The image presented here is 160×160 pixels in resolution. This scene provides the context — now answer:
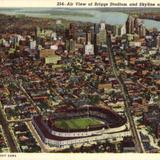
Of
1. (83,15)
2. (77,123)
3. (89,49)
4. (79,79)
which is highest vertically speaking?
(83,15)

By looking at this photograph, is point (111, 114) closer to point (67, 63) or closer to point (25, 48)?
point (67, 63)

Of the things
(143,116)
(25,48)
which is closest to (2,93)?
(25,48)

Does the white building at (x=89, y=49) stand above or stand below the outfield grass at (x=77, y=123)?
above

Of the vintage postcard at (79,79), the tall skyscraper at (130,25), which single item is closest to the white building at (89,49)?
the vintage postcard at (79,79)

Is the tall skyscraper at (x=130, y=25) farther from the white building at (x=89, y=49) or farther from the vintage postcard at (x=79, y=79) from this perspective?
the white building at (x=89, y=49)

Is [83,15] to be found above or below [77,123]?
above

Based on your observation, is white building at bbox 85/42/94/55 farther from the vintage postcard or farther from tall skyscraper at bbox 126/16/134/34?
tall skyscraper at bbox 126/16/134/34

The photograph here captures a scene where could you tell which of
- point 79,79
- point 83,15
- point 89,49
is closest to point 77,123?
point 79,79

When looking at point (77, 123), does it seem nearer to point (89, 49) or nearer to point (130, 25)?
point (89, 49)
